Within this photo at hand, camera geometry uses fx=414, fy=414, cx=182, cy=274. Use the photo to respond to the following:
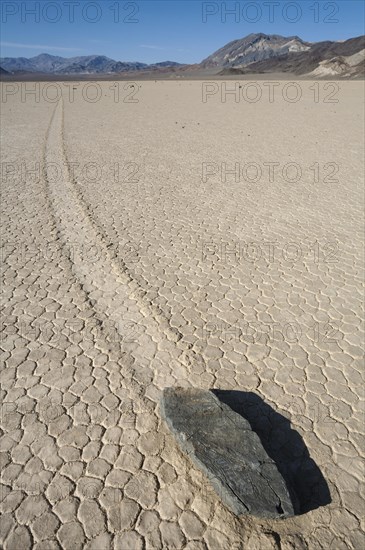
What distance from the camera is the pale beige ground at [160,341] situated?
2.31 m

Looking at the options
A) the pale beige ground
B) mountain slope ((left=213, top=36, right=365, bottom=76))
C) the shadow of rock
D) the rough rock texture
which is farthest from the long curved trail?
mountain slope ((left=213, top=36, right=365, bottom=76))

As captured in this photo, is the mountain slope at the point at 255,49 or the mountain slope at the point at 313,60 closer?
the mountain slope at the point at 313,60

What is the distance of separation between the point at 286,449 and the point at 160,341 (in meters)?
1.44

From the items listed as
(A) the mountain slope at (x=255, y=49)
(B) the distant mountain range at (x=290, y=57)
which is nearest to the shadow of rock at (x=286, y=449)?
(B) the distant mountain range at (x=290, y=57)

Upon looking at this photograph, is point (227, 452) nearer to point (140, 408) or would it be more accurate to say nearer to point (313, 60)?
point (140, 408)

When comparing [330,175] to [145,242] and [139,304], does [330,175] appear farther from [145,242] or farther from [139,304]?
[139,304]

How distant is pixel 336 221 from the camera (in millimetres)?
6543

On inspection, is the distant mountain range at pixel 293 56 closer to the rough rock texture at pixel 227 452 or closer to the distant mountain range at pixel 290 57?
the distant mountain range at pixel 290 57

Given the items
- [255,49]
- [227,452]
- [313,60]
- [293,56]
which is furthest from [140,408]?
[255,49]

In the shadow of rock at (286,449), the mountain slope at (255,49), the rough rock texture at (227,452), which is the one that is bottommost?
the shadow of rock at (286,449)

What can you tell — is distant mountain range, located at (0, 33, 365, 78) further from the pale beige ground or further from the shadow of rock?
the shadow of rock

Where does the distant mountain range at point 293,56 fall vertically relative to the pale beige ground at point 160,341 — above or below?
above

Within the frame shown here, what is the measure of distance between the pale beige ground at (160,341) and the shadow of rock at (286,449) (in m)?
0.04

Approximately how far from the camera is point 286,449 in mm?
2742
